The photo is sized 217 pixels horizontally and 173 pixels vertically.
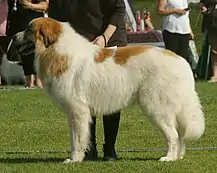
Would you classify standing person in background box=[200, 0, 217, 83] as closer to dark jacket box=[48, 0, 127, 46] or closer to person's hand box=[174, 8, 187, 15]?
person's hand box=[174, 8, 187, 15]

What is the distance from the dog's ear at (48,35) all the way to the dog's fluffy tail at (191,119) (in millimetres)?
1405

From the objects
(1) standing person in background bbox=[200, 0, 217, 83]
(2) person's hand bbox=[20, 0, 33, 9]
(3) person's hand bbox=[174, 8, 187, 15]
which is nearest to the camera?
(2) person's hand bbox=[20, 0, 33, 9]

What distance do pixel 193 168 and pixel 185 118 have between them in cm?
56

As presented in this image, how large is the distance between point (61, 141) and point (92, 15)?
1.94m

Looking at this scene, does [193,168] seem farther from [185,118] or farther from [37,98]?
[37,98]

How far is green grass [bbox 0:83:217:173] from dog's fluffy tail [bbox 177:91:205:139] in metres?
0.27

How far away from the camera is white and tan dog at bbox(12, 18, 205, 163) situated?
6.57 metres

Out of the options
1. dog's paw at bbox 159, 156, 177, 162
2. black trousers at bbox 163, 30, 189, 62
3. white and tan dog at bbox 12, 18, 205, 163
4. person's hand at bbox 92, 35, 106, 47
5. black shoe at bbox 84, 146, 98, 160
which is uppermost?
person's hand at bbox 92, 35, 106, 47

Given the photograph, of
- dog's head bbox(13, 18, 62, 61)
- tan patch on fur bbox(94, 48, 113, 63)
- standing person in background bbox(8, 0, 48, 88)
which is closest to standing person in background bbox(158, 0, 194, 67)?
standing person in background bbox(8, 0, 48, 88)

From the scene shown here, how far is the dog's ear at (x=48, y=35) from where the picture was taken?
6566mm

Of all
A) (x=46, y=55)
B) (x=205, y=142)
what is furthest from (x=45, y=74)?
(x=205, y=142)

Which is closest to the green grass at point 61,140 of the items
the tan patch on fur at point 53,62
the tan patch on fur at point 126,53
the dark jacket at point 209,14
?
the tan patch on fur at point 53,62

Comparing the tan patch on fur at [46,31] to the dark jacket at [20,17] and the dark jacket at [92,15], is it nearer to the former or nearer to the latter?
the dark jacket at [92,15]

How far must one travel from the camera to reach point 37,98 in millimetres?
12016
